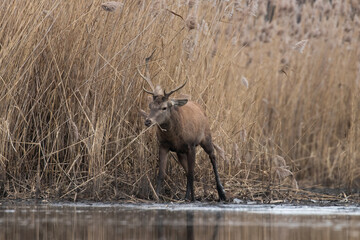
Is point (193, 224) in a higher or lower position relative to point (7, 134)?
lower

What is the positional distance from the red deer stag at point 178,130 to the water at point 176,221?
2.05 ft

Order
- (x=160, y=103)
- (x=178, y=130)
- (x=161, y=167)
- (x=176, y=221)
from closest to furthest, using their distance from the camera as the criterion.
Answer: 1. (x=176, y=221)
2. (x=160, y=103)
3. (x=161, y=167)
4. (x=178, y=130)

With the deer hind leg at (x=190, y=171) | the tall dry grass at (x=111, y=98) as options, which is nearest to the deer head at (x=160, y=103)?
the tall dry grass at (x=111, y=98)

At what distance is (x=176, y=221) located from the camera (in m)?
6.91

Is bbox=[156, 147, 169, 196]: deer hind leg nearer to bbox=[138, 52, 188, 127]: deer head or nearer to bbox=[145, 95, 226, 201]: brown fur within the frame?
bbox=[145, 95, 226, 201]: brown fur

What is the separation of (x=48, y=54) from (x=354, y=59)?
19.9 feet

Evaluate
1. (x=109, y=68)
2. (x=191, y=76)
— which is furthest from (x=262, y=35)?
(x=109, y=68)

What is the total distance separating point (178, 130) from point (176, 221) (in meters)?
2.26

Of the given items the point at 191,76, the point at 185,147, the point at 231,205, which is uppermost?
the point at 191,76

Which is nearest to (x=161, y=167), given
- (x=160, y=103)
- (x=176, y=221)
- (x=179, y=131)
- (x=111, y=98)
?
(x=179, y=131)

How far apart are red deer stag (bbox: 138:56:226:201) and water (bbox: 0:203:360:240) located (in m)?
0.63

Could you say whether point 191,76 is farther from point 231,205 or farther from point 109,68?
point 231,205

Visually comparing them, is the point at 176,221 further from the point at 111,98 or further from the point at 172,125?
the point at 111,98

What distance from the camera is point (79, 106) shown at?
9.02 meters
